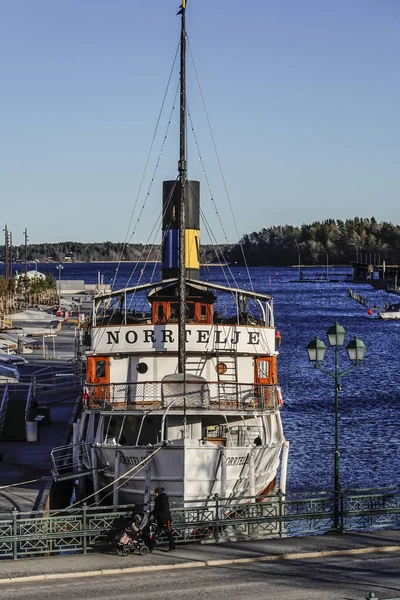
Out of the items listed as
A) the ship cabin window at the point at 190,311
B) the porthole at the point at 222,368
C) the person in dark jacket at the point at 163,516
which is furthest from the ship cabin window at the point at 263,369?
the person in dark jacket at the point at 163,516

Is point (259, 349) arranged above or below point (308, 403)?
above

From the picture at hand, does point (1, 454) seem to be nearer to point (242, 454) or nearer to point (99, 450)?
point (99, 450)

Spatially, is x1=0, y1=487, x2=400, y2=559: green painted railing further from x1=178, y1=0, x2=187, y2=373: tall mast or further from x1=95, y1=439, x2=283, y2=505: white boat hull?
x1=178, y1=0, x2=187, y2=373: tall mast

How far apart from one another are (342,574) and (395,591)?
1928 mm

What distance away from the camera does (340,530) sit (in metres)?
28.8

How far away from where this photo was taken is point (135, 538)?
25719 millimetres

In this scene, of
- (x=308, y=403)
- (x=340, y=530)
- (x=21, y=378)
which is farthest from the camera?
(x=308, y=403)

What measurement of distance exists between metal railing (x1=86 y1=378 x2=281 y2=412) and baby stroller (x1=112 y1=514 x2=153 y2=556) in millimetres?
10127

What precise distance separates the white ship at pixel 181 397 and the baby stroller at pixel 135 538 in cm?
760

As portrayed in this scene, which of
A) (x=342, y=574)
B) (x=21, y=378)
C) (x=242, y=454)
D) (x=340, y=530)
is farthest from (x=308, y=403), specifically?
(x=342, y=574)

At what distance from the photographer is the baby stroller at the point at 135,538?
25500 millimetres

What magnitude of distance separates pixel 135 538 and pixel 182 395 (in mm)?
11046

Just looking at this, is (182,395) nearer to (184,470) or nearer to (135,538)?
(184,470)

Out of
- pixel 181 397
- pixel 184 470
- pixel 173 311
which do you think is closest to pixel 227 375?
pixel 173 311
